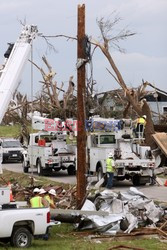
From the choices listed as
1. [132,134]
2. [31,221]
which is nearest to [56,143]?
Result: [132,134]

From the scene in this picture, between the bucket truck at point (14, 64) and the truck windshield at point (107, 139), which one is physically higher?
the bucket truck at point (14, 64)

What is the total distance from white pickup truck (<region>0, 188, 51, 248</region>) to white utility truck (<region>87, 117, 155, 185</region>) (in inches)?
512

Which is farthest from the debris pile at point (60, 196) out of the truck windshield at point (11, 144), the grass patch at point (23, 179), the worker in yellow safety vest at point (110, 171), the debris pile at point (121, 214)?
the truck windshield at point (11, 144)

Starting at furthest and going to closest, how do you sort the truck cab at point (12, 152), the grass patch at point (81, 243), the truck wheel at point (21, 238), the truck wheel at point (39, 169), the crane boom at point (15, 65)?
the truck cab at point (12, 152)
the truck wheel at point (39, 169)
the crane boom at point (15, 65)
the grass patch at point (81, 243)
the truck wheel at point (21, 238)

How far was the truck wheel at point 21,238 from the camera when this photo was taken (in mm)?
15250

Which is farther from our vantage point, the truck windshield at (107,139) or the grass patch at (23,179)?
the grass patch at (23,179)

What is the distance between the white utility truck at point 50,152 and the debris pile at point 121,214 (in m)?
14.1

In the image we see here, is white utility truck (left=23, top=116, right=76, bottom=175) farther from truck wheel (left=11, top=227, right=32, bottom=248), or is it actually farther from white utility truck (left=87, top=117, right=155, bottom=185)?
truck wheel (left=11, top=227, right=32, bottom=248)

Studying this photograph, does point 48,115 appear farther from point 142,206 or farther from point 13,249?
point 13,249

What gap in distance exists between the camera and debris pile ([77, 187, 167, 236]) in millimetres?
17812

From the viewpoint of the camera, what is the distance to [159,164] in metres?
36.9

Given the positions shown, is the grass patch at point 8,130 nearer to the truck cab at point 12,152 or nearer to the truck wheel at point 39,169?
the truck cab at point 12,152

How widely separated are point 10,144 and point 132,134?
17975mm

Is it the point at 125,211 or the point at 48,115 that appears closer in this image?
the point at 125,211
